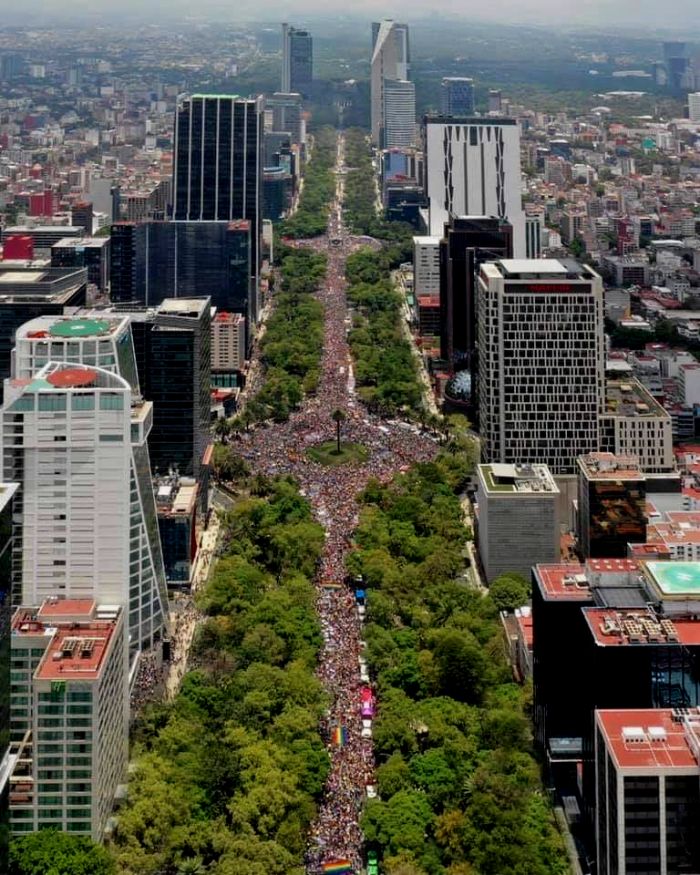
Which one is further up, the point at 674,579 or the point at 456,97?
the point at 456,97

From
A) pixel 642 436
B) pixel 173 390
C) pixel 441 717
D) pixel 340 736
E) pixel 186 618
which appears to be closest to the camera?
pixel 441 717

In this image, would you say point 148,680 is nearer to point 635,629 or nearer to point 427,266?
point 635,629

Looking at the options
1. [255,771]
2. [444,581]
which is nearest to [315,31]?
[444,581]

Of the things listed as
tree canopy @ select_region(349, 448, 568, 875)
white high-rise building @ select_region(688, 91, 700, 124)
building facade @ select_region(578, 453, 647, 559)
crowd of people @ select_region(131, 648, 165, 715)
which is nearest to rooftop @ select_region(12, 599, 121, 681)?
crowd of people @ select_region(131, 648, 165, 715)

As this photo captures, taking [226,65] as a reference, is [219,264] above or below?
below

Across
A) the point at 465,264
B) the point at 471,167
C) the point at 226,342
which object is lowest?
the point at 226,342

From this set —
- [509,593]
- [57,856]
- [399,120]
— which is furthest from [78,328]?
[399,120]

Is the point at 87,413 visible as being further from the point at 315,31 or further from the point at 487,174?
the point at 315,31

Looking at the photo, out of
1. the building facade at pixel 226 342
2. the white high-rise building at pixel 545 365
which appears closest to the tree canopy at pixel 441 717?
the white high-rise building at pixel 545 365
